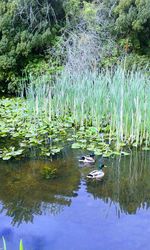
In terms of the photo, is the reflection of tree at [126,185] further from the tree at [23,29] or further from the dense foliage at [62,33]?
the tree at [23,29]

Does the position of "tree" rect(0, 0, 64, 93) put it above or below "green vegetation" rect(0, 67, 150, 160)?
above

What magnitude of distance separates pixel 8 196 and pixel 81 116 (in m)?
2.71

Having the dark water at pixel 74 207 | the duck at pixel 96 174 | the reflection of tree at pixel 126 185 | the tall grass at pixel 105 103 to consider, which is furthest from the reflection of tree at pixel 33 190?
the tall grass at pixel 105 103

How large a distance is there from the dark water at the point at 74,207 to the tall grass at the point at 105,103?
0.69m

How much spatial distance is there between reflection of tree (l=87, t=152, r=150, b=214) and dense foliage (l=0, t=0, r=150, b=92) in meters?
3.94

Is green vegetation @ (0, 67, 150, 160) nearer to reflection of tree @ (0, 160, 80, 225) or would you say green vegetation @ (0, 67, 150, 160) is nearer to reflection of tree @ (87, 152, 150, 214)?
reflection of tree @ (87, 152, 150, 214)

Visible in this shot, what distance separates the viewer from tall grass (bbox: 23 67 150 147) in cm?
506

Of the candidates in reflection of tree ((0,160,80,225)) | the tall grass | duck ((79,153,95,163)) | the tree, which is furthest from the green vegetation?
the tree

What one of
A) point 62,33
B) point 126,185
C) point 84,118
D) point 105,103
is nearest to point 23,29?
point 62,33

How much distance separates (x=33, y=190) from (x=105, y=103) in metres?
2.29

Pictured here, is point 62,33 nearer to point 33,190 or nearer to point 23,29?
point 23,29

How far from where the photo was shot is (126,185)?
13.4 ft

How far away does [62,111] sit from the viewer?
21.8 feet

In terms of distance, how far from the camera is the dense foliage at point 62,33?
27.6 feet
